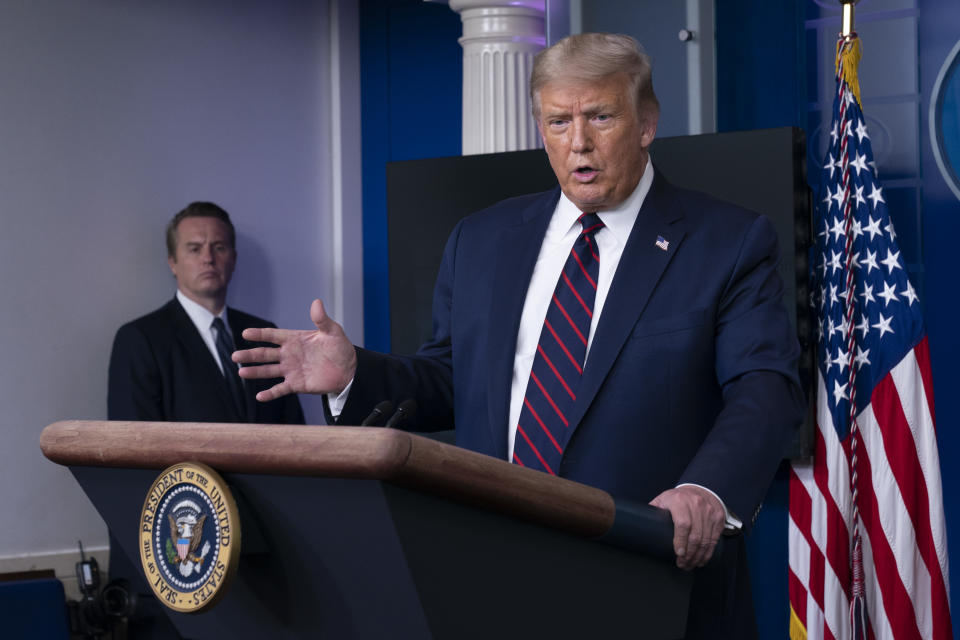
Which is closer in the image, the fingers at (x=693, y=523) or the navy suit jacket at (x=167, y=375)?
the fingers at (x=693, y=523)

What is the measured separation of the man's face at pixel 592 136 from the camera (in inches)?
72.4

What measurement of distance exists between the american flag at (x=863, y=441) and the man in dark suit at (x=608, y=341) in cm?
164

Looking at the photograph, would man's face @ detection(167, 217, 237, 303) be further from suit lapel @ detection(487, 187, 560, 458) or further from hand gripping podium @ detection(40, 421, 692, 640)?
hand gripping podium @ detection(40, 421, 692, 640)

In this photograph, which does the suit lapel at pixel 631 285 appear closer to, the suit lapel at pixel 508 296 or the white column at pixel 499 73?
the suit lapel at pixel 508 296

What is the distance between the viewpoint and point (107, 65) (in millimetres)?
4688

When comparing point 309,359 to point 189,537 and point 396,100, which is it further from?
point 396,100

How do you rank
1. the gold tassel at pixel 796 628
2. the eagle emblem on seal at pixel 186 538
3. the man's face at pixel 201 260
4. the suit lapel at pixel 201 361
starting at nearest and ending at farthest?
the eagle emblem on seal at pixel 186 538 < the gold tassel at pixel 796 628 < the suit lapel at pixel 201 361 < the man's face at pixel 201 260

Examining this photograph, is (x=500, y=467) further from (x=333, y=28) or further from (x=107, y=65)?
(x=333, y=28)

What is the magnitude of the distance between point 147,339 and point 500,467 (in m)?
3.57

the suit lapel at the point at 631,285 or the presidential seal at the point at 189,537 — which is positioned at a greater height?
the suit lapel at the point at 631,285

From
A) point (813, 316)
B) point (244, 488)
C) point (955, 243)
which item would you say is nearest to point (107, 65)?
point (813, 316)

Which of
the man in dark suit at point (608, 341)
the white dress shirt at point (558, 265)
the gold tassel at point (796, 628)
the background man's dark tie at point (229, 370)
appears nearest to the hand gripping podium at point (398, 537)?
the man in dark suit at point (608, 341)

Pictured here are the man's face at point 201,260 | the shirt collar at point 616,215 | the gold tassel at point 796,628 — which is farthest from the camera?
the man's face at point 201,260

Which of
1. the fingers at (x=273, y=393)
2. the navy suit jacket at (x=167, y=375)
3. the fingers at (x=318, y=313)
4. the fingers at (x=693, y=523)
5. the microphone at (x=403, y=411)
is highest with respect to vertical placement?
the fingers at (x=318, y=313)
